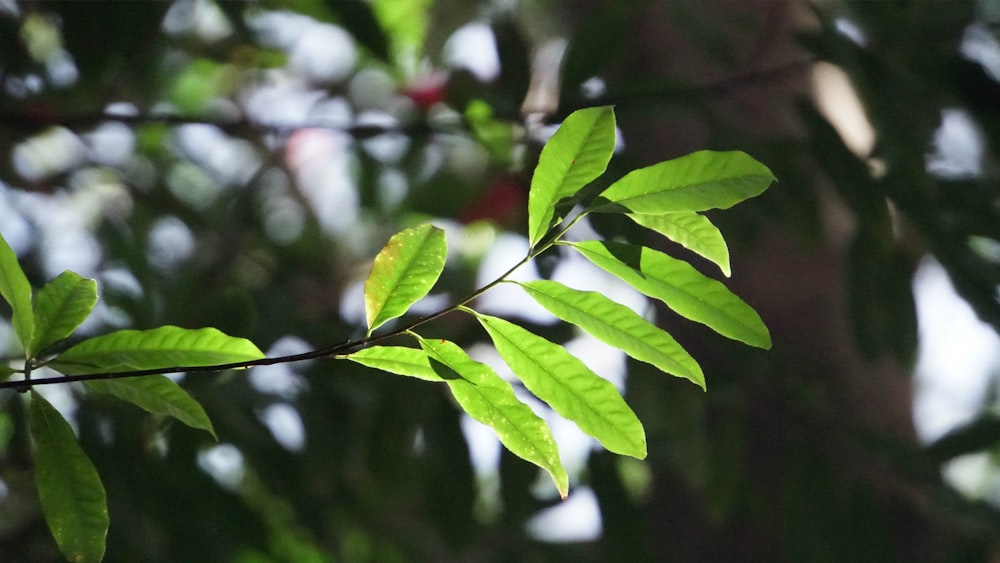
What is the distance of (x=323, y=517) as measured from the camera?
3.32 feet

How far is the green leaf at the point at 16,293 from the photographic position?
0.39m

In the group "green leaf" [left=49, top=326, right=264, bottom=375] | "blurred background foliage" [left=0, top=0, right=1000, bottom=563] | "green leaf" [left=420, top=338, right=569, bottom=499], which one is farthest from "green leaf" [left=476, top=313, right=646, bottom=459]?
"blurred background foliage" [left=0, top=0, right=1000, bottom=563]

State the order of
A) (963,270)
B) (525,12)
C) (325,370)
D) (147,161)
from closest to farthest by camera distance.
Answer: (963,270)
(325,370)
(147,161)
(525,12)

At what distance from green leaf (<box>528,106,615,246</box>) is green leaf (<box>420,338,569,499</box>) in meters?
0.06

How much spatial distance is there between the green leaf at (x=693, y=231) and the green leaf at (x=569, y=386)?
71 millimetres

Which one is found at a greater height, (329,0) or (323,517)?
(329,0)

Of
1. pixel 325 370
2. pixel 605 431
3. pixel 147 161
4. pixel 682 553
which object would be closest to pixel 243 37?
pixel 325 370

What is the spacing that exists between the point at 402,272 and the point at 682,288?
0.43 ft

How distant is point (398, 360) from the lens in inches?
16.0

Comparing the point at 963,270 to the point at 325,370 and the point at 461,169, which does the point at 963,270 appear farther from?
the point at 461,169

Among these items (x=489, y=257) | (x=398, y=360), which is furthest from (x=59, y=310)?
(x=489, y=257)

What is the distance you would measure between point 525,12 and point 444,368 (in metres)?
1.62

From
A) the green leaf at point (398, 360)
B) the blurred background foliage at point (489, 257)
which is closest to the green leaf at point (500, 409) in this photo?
the green leaf at point (398, 360)

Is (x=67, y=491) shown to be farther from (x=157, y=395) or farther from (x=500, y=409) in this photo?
(x=500, y=409)
